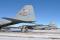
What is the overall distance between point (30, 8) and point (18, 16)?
254 centimetres

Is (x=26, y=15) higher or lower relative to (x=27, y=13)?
lower

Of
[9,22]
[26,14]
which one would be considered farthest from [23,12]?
[9,22]

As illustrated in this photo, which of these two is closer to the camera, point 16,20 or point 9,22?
point 16,20

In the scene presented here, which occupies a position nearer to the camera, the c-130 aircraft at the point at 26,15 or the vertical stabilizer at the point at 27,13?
the c-130 aircraft at the point at 26,15

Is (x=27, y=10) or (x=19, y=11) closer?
(x=27, y=10)

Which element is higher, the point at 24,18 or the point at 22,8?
the point at 22,8

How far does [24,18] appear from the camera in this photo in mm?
25219

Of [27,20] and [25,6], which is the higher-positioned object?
[25,6]

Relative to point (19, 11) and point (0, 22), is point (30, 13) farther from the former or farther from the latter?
point (0, 22)

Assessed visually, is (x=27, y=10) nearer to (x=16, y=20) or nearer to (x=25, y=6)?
(x=25, y=6)

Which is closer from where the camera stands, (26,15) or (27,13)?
(27,13)

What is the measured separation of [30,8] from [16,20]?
2.86 m

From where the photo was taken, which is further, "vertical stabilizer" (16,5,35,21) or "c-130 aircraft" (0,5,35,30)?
"vertical stabilizer" (16,5,35,21)

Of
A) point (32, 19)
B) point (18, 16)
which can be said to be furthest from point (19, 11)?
point (32, 19)
